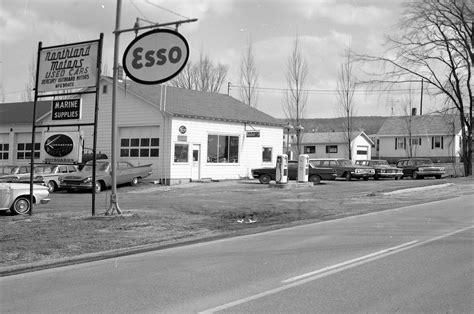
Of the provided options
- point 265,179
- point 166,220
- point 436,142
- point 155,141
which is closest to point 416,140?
point 436,142

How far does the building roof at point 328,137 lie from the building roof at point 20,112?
34798 mm

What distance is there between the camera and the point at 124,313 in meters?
5.43

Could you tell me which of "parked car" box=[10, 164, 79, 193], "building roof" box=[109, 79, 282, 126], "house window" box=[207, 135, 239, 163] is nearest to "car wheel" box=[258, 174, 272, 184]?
"house window" box=[207, 135, 239, 163]

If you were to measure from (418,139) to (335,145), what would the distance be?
1150 cm

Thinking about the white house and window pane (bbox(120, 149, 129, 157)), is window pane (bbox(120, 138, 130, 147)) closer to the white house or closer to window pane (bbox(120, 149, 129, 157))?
the white house

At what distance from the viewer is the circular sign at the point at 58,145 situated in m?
13.9

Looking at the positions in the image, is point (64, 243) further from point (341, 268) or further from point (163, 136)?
point (163, 136)

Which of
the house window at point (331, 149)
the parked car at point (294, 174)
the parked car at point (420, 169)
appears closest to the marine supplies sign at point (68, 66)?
the parked car at point (294, 174)

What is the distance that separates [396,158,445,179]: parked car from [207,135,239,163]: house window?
14120 millimetres

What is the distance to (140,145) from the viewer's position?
2948cm

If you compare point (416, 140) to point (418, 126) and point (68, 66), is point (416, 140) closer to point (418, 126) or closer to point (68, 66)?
point (418, 126)

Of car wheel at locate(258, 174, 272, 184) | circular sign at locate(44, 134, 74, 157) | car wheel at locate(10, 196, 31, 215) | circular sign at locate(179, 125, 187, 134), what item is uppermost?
circular sign at locate(179, 125, 187, 134)

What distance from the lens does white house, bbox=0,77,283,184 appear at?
28438 millimetres

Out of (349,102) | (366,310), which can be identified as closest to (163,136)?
(366,310)
